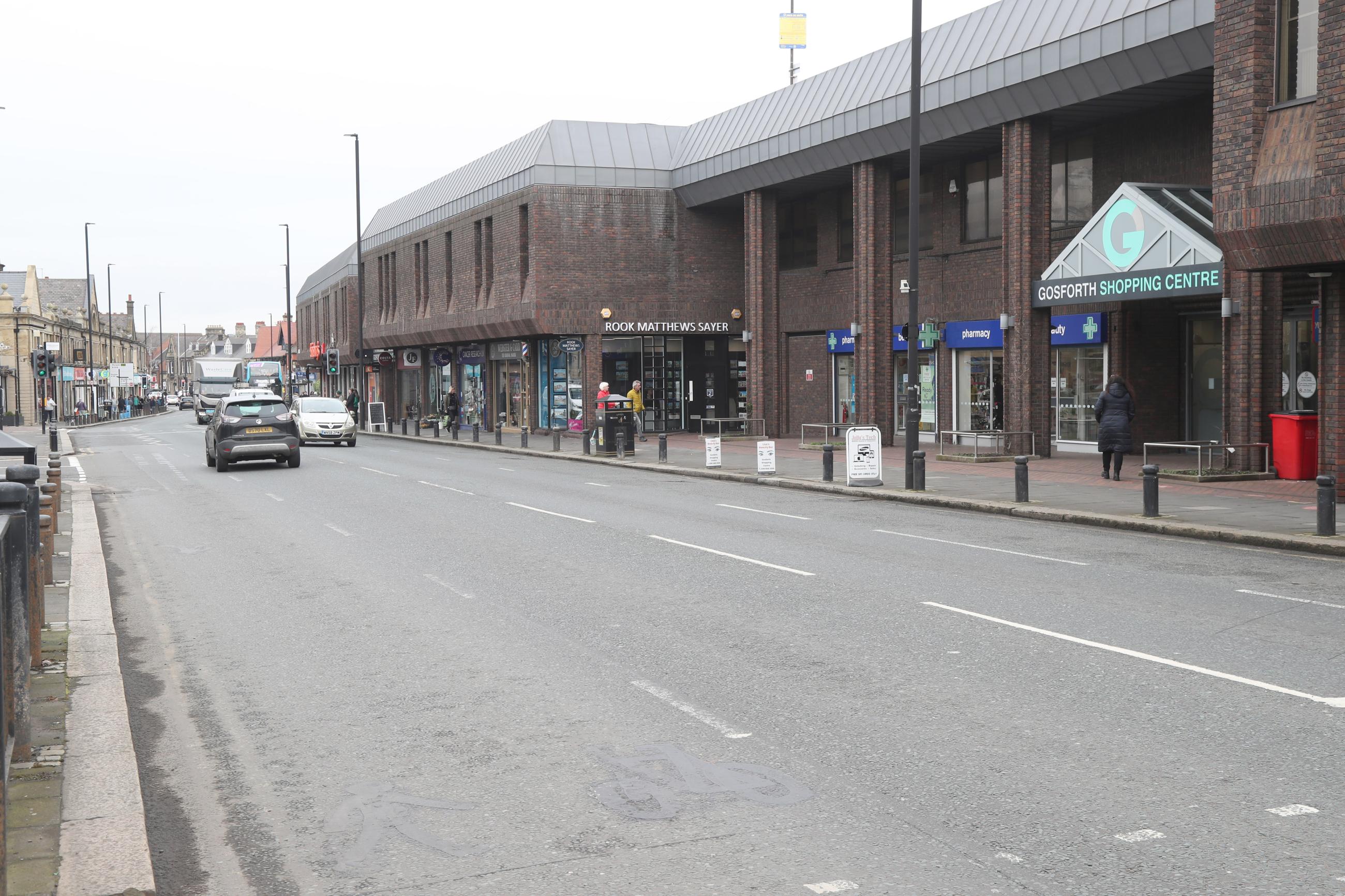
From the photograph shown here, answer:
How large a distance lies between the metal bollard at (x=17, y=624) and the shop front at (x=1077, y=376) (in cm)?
2587

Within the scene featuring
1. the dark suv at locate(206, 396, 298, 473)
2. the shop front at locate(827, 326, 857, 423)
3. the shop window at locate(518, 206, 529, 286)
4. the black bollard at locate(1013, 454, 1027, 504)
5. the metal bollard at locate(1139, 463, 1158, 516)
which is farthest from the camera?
the shop window at locate(518, 206, 529, 286)

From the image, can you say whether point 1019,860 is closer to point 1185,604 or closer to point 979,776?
point 979,776

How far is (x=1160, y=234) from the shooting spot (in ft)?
73.9

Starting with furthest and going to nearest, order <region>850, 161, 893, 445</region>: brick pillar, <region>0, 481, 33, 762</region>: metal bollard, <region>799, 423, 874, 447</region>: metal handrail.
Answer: <region>850, 161, 893, 445</region>: brick pillar
<region>799, 423, 874, 447</region>: metal handrail
<region>0, 481, 33, 762</region>: metal bollard

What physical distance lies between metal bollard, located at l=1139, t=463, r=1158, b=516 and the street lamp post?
16.7 ft

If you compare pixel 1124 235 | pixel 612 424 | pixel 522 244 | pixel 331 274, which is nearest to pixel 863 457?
pixel 1124 235

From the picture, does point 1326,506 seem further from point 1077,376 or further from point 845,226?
point 845,226

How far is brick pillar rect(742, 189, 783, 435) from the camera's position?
39438 mm

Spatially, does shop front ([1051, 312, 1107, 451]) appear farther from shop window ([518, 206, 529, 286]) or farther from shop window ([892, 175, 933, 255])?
shop window ([518, 206, 529, 286])

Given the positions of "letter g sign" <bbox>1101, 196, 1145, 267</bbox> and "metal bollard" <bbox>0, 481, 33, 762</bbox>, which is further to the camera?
"letter g sign" <bbox>1101, 196, 1145, 267</bbox>

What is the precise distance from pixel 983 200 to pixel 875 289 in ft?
11.6

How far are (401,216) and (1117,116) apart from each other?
136ft

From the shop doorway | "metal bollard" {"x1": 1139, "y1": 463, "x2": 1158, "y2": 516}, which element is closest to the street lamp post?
"metal bollard" {"x1": 1139, "y1": 463, "x2": 1158, "y2": 516}

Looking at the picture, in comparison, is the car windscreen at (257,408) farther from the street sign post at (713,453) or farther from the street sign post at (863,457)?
the street sign post at (863,457)
